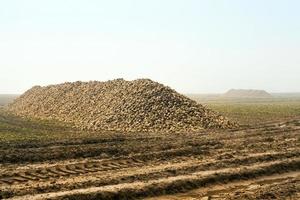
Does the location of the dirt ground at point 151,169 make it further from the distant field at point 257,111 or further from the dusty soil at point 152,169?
the distant field at point 257,111

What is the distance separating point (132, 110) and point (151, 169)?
1950cm

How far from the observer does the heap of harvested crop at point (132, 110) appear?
32625 mm

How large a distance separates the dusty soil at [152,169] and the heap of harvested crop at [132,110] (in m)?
8.77

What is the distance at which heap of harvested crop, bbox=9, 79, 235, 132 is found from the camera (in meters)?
32.6

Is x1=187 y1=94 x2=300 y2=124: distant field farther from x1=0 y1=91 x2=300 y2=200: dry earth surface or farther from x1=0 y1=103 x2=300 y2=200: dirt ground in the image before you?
x1=0 y1=103 x2=300 y2=200: dirt ground

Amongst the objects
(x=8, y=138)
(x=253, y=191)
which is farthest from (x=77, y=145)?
(x=253, y=191)

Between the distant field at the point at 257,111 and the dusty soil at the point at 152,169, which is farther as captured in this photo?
the distant field at the point at 257,111

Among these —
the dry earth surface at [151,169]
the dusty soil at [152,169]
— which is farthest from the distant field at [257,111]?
the dusty soil at [152,169]

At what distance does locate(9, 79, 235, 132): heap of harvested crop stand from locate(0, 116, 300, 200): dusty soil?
345 inches

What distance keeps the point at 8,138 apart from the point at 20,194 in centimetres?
1433

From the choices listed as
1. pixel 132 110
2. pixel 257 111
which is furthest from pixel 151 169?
pixel 257 111

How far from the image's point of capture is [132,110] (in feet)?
115

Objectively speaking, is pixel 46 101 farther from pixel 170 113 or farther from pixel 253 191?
pixel 253 191

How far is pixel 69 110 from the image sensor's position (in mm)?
44094
